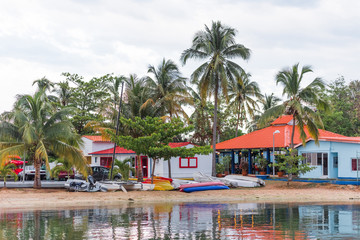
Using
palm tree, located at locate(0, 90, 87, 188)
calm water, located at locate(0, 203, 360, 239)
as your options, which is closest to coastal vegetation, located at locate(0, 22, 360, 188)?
palm tree, located at locate(0, 90, 87, 188)

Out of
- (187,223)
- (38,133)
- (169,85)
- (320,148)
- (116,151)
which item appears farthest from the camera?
(116,151)

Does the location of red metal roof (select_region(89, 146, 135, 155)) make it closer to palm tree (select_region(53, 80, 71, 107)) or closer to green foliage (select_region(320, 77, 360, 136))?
palm tree (select_region(53, 80, 71, 107))

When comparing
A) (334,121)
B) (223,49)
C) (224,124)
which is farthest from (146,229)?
(224,124)

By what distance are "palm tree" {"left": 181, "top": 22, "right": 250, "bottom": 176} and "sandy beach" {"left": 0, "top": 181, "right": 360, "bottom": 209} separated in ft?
32.7

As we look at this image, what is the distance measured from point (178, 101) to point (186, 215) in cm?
2508

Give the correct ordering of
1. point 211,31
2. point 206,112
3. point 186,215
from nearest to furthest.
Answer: point 186,215 → point 211,31 → point 206,112

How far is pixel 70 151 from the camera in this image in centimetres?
3341

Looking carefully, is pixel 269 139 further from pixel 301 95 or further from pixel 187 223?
pixel 187 223

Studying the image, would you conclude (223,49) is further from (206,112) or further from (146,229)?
(146,229)

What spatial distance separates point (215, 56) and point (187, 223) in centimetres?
2626

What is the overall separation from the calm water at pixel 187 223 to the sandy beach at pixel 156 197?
14.3 ft

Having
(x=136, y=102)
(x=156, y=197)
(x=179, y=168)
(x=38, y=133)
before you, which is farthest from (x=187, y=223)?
(x=179, y=168)

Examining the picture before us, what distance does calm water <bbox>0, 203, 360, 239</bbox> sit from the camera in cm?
1480

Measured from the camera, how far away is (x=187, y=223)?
57.7 ft
